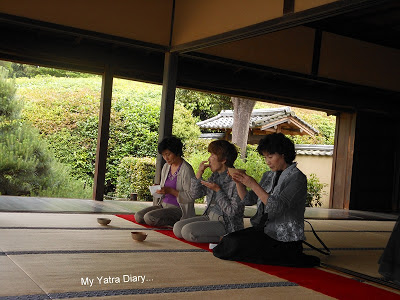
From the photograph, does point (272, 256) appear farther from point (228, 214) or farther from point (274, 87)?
point (274, 87)

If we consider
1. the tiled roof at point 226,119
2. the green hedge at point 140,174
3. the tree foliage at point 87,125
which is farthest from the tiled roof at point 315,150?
the green hedge at point 140,174

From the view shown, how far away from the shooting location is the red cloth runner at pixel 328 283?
2900 millimetres

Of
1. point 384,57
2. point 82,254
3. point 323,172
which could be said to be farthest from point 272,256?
point 323,172

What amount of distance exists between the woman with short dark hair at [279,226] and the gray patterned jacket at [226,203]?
433 mm

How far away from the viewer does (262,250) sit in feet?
11.4

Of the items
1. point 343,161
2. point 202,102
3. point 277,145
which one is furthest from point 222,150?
point 202,102

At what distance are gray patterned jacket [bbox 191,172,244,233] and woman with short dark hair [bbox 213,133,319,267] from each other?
0.43 metres

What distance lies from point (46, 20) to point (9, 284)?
352cm

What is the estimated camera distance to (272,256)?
348 cm

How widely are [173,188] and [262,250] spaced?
57.6 inches

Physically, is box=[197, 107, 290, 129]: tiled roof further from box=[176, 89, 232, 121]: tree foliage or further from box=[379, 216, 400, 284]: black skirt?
box=[379, 216, 400, 284]: black skirt

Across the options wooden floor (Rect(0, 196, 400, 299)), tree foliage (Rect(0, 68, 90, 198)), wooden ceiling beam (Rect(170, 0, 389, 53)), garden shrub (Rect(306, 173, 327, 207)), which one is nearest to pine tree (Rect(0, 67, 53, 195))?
tree foliage (Rect(0, 68, 90, 198))

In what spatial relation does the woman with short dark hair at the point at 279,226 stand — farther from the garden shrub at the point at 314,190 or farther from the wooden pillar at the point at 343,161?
the garden shrub at the point at 314,190

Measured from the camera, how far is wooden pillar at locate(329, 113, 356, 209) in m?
9.34
